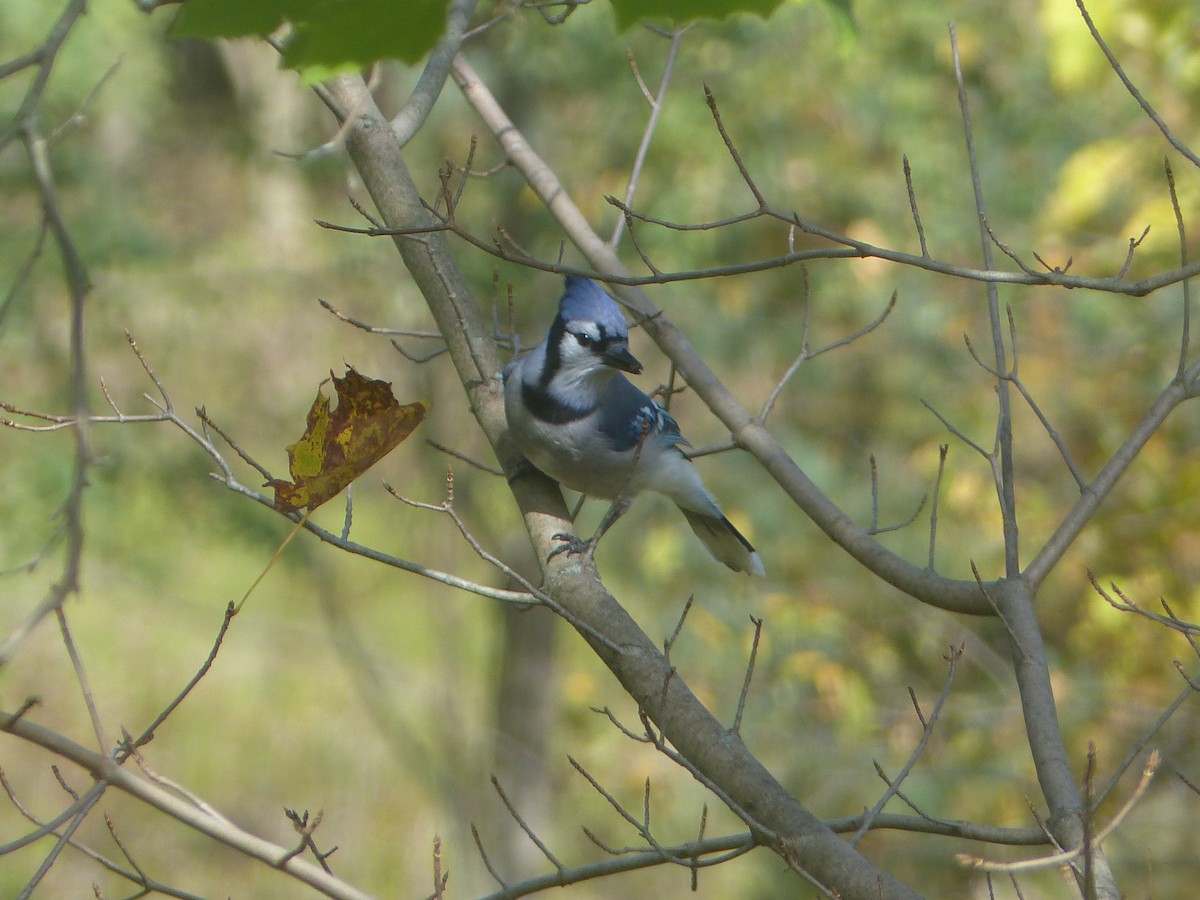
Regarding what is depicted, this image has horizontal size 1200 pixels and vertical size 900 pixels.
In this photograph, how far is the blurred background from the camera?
4.64 meters

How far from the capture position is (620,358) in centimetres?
281

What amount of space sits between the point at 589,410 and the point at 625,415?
0.14 metres

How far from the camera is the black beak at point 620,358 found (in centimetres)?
278

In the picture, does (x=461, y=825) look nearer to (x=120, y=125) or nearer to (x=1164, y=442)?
(x=1164, y=442)

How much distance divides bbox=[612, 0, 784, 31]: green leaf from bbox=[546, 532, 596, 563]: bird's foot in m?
1.17

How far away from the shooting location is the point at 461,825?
19.6 feet

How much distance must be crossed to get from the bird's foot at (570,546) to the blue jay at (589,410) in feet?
0.65

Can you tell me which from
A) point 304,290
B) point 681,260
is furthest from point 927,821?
point 304,290

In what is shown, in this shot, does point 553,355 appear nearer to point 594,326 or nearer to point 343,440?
point 594,326

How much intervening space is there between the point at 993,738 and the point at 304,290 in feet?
11.7

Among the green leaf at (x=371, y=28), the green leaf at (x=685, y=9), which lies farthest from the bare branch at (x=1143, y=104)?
the green leaf at (x=371, y=28)

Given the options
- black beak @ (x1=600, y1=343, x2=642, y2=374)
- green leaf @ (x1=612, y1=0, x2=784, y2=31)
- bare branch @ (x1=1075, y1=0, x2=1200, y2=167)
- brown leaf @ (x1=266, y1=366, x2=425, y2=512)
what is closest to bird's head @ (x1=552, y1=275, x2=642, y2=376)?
black beak @ (x1=600, y1=343, x2=642, y2=374)

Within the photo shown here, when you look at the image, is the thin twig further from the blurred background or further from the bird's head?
the blurred background

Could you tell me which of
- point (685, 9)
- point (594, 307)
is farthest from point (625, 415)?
point (685, 9)
